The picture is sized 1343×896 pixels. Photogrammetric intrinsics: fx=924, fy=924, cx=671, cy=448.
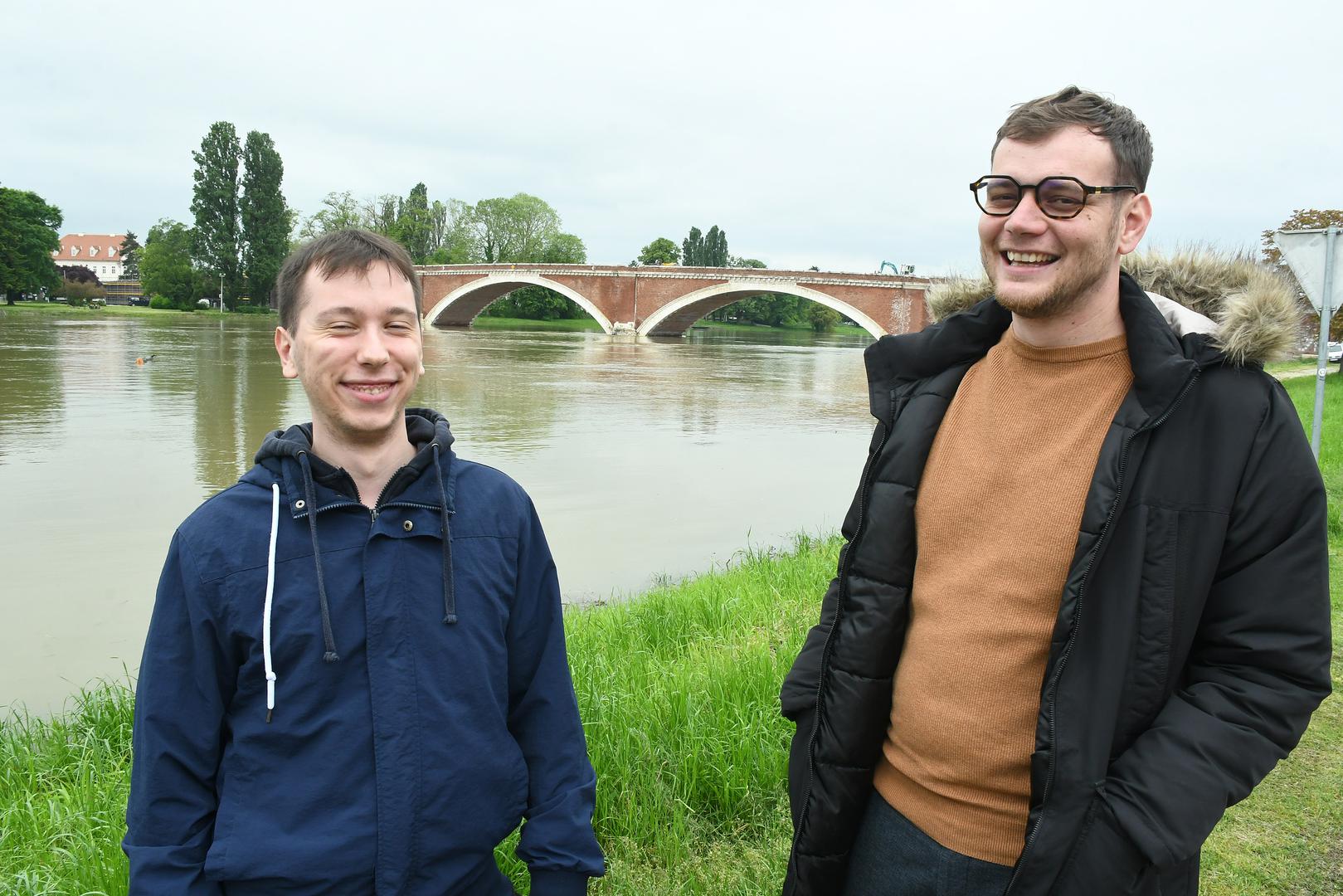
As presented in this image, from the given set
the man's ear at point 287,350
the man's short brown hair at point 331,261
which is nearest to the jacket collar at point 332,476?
the man's ear at point 287,350

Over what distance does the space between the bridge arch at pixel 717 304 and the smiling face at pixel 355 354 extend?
3311cm

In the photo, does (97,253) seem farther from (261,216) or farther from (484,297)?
(484,297)

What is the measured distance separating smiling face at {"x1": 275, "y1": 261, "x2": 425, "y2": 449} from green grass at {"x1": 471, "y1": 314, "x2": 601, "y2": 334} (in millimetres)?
46302

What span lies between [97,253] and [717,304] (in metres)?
80.9

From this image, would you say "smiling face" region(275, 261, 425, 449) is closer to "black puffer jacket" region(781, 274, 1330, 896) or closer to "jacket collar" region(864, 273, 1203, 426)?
"jacket collar" region(864, 273, 1203, 426)

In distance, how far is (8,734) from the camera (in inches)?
139

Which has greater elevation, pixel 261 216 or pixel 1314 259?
pixel 261 216

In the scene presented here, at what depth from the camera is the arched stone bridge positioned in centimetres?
3419

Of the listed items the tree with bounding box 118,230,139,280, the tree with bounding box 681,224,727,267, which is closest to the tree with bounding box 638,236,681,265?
the tree with bounding box 681,224,727,267

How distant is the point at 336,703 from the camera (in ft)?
4.88

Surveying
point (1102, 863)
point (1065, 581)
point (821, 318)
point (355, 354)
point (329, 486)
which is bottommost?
point (1102, 863)

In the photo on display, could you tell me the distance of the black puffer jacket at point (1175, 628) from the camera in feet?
4.64

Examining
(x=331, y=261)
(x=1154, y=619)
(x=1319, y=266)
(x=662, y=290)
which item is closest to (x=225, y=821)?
(x=331, y=261)

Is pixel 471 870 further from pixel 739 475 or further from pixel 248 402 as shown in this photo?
pixel 248 402
